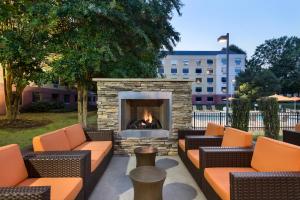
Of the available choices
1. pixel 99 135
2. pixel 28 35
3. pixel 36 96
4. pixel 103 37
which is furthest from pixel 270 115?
pixel 36 96

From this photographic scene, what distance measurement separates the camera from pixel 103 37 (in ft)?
34.7

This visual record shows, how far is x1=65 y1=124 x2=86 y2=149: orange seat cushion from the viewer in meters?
5.79

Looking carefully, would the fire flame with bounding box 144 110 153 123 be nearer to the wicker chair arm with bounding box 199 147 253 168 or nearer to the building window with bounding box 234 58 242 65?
the wicker chair arm with bounding box 199 147 253 168

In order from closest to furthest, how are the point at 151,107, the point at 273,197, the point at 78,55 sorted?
the point at 273,197 < the point at 151,107 < the point at 78,55

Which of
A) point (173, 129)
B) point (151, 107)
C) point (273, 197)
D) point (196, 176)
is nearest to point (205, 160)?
point (196, 176)

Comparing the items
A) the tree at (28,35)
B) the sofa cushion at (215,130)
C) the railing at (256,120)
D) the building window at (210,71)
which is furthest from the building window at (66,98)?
the sofa cushion at (215,130)

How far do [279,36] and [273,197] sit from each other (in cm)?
7300

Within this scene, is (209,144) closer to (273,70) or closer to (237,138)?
(237,138)

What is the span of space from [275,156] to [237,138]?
1363 millimetres

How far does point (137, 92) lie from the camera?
7609 millimetres

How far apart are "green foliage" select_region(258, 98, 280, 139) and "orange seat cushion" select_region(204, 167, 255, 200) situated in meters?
5.90

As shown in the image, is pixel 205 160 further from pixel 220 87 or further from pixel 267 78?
pixel 220 87

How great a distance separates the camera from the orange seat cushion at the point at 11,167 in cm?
313

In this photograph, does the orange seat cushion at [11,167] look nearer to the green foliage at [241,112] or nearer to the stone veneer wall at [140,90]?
the stone veneer wall at [140,90]
